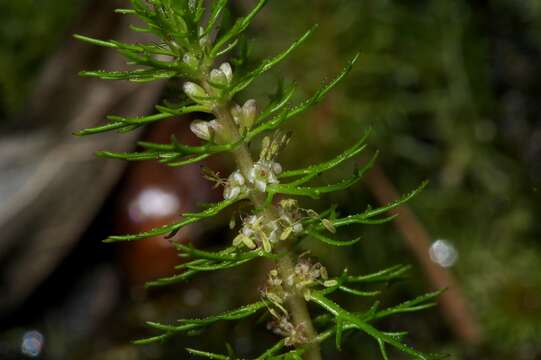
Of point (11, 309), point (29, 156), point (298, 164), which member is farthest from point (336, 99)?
point (11, 309)

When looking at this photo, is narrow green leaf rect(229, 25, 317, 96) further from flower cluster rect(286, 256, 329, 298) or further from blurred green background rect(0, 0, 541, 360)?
blurred green background rect(0, 0, 541, 360)

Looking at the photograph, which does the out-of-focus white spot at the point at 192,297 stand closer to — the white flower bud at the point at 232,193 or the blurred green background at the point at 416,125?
the blurred green background at the point at 416,125

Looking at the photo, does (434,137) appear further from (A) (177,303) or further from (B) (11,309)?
(B) (11,309)

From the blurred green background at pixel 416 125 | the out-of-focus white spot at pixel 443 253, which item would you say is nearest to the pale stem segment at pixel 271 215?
the blurred green background at pixel 416 125

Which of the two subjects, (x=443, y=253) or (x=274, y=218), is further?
(x=443, y=253)

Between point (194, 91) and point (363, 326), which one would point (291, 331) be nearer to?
point (363, 326)

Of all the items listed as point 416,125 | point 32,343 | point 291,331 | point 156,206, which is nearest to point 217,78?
point 291,331
